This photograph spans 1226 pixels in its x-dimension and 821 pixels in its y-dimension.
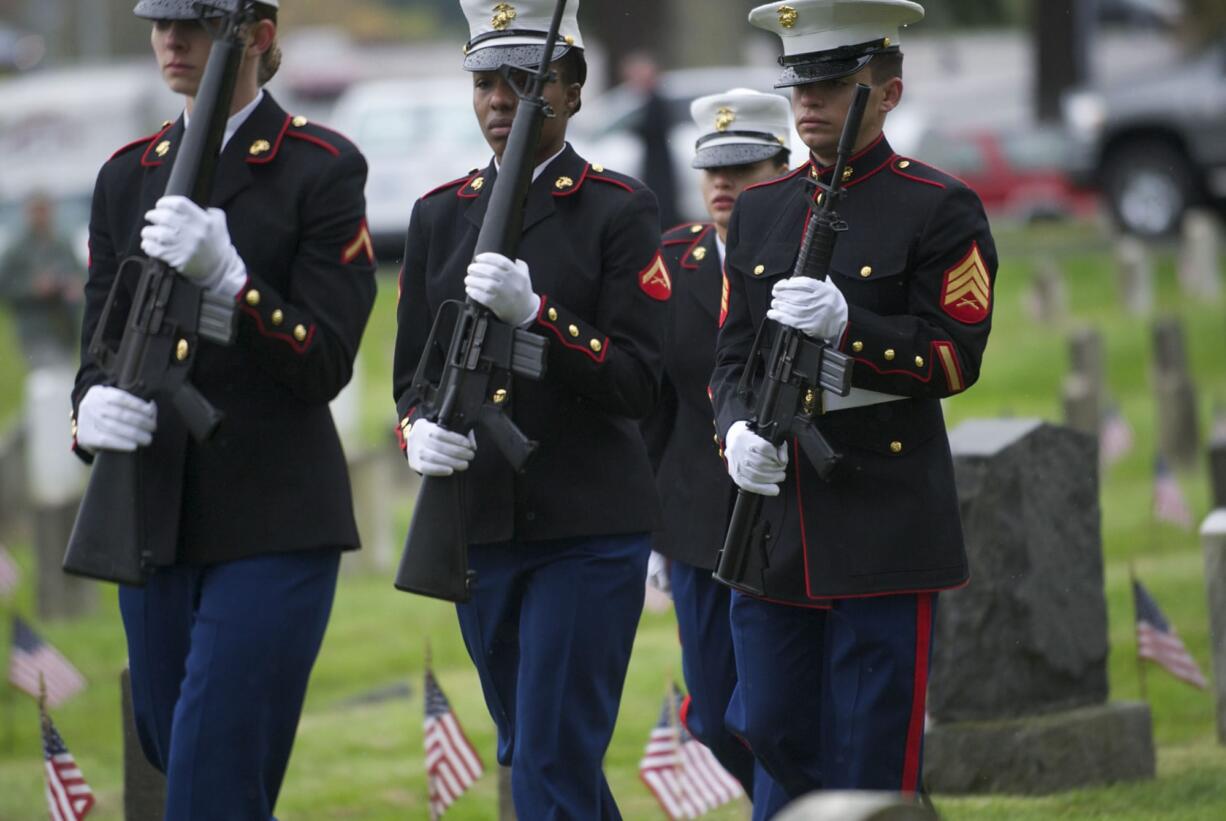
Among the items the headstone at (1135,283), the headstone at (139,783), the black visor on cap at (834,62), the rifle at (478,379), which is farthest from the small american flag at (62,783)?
the headstone at (1135,283)

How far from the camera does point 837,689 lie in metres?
5.26

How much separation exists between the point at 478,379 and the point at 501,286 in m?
0.23

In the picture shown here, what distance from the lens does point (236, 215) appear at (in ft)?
16.7

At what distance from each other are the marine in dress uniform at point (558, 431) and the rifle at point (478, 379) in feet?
0.22

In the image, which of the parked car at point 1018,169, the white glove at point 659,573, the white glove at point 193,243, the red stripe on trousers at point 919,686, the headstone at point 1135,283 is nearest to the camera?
the white glove at point 193,243

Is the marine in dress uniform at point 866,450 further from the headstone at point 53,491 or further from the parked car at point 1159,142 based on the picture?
the parked car at point 1159,142

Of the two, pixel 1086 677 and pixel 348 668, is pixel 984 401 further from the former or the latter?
pixel 1086 677

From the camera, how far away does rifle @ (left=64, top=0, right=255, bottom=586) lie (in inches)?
192

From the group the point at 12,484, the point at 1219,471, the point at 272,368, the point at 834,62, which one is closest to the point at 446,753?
the point at 272,368

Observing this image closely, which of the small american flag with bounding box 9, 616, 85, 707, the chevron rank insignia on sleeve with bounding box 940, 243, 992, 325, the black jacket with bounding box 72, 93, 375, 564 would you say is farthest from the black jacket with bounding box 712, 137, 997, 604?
the small american flag with bounding box 9, 616, 85, 707

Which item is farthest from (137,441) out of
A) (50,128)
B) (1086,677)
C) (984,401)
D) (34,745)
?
(50,128)

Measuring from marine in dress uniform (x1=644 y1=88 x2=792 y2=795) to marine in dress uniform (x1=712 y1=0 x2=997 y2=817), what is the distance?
959 mm

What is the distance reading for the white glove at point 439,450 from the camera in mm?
5125

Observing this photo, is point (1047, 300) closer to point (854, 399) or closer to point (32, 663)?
point (32, 663)
